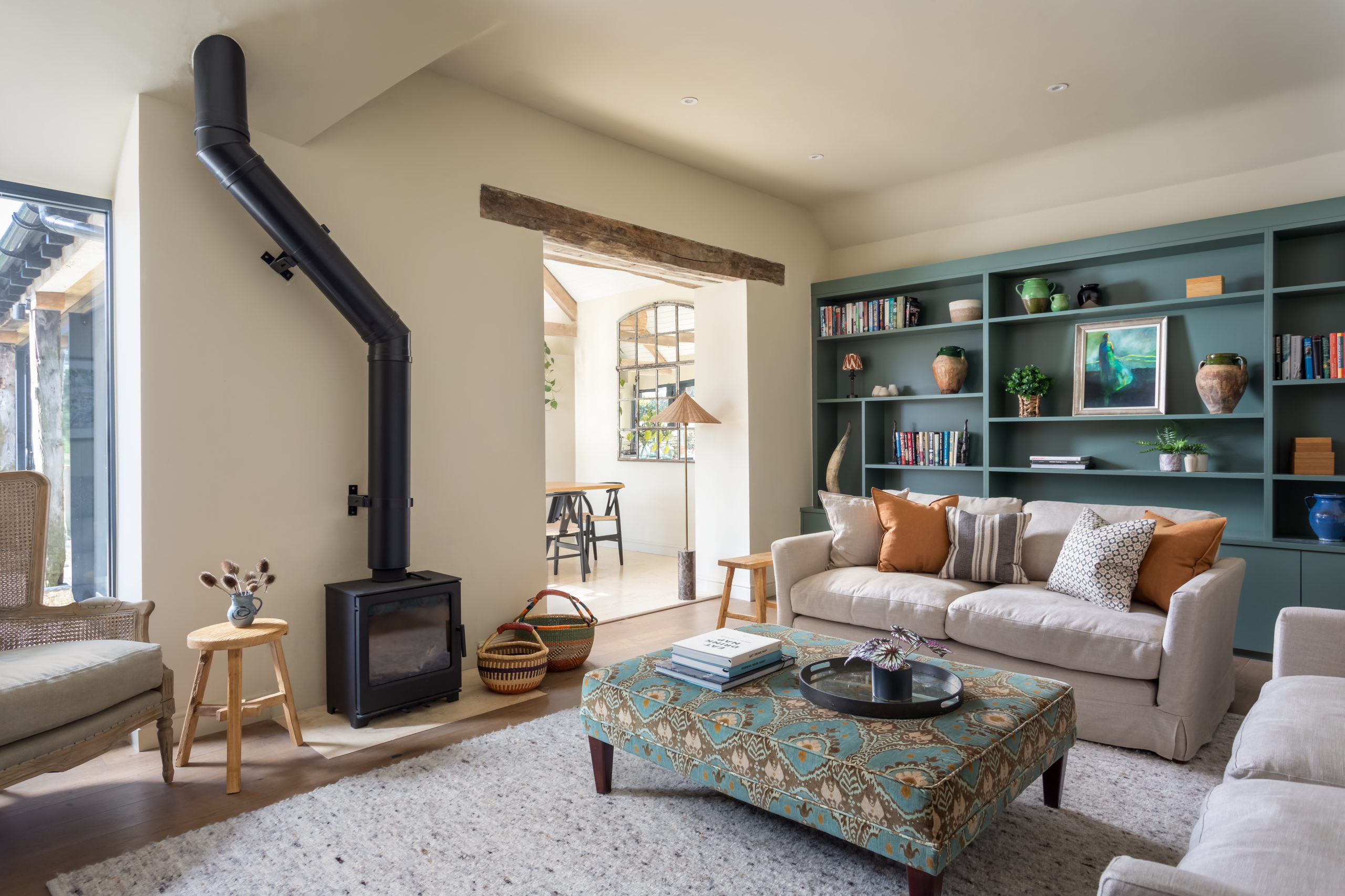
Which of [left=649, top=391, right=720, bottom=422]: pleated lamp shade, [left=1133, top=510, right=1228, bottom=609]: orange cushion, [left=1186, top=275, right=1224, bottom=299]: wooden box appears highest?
[left=1186, top=275, right=1224, bottom=299]: wooden box

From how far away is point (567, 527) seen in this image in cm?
691

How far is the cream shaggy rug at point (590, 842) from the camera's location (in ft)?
6.59

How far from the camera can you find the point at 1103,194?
4.89 metres

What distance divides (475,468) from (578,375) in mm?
4893

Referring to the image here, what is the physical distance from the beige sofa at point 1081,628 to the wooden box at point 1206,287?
5.39 ft

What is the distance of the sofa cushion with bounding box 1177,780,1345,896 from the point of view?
121 centimetres

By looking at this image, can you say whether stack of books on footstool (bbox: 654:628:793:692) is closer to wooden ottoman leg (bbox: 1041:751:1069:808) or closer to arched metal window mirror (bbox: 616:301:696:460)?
wooden ottoman leg (bbox: 1041:751:1069:808)

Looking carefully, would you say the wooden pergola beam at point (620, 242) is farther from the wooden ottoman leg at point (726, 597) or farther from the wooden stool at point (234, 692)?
the wooden stool at point (234, 692)

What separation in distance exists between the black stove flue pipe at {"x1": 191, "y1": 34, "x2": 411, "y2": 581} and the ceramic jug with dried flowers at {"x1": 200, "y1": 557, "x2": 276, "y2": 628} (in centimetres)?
51

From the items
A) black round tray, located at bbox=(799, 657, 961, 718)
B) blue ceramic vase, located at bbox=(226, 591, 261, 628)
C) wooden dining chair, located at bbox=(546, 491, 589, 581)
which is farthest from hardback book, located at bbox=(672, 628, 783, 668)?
wooden dining chair, located at bbox=(546, 491, 589, 581)

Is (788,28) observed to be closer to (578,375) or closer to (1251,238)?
(1251,238)

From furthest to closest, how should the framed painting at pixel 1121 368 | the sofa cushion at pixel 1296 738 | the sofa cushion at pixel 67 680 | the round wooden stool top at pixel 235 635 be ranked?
the framed painting at pixel 1121 368 < the round wooden stool top at pixel 235 635 < the sofa cushion at pixel 67 680 < the sofa cushion at pixel 1296 738

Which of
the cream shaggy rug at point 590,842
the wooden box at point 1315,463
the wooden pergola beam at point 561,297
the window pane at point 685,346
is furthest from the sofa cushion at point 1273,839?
the wooden pergola beam at point 561,297

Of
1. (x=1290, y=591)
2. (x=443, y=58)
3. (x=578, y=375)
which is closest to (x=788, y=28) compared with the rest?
(x=443, y=58)
